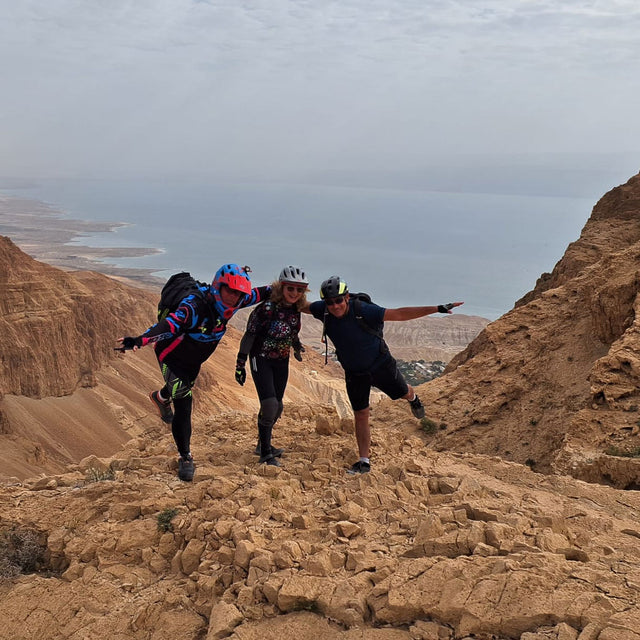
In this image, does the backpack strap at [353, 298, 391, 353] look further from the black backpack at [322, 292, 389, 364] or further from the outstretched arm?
the outstretched arm

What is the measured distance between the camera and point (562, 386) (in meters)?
9.69

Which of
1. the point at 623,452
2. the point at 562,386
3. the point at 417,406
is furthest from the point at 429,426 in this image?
the point at 417,406

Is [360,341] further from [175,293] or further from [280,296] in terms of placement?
[175,293]

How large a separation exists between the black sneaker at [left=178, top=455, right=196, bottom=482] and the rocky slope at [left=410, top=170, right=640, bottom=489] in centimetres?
436

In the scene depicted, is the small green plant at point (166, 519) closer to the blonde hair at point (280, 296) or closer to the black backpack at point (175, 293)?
the black backpack at point (175, 293)

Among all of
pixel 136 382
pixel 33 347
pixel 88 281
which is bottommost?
pixel 136 382

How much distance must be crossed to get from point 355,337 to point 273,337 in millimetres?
801

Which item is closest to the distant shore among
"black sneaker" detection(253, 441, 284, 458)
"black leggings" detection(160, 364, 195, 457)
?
"black sneaker" detection(253, 441, 284, 458)

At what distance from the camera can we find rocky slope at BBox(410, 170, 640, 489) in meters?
7.39

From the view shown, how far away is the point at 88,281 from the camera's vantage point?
51625 mm

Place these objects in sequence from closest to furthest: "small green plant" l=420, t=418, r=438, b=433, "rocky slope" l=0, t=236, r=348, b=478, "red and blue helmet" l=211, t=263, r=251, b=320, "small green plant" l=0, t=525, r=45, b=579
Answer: "small green plant" l=0, t=525, r=45, b=579 → "red and blue helmet" l=211, t=263, r=251, b=320 → "small green plant" l=420, t=418, r=438, b=433 → "rocky slope" l=0, t=236, r=348, b=478

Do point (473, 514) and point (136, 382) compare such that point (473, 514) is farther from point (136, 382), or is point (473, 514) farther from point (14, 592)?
point (136, 382)

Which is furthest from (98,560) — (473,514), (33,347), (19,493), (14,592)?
(33,347)

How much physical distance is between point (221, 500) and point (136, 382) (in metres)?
41.4
